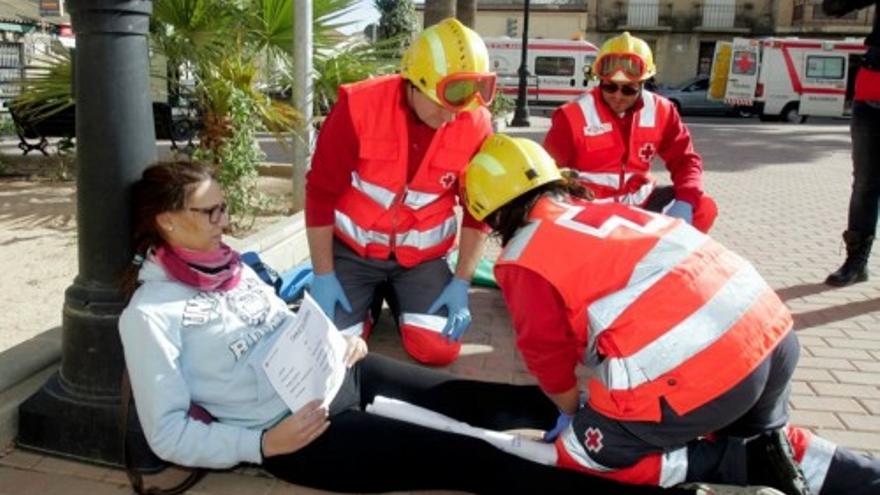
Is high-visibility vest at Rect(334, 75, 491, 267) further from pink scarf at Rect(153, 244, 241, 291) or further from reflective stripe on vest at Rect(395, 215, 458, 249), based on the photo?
pink scarf at Rect(153, 244, 241, 291)

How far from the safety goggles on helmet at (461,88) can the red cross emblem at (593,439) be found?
4.28 feet

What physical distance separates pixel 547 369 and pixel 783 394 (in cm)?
66

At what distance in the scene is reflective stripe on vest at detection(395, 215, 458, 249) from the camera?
11.4 ft

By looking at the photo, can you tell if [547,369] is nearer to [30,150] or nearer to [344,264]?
[344,264]

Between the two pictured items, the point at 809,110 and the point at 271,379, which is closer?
the point at 271,379

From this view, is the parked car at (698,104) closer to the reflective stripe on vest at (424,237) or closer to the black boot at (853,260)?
the black boot at (853,260)

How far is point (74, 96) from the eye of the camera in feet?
7.97

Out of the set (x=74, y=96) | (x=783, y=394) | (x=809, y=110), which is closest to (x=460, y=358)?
(x=783, y=394)

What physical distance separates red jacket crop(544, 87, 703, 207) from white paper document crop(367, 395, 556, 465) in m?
1.82

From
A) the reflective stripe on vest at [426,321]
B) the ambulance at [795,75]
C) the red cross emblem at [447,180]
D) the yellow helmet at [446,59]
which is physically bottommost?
the reflective stripe on vest at [426,321]

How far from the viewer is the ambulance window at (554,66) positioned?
27.0 meters

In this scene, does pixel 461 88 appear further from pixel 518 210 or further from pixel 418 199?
pixel 518 210

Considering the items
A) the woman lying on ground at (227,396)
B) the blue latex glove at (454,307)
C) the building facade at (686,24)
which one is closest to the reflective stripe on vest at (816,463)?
the woman lying on ground at (227,396)

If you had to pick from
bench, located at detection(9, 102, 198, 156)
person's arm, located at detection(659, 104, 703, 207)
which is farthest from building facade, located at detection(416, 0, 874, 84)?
person's arm, located at detection(659, 104, 703, 207)
